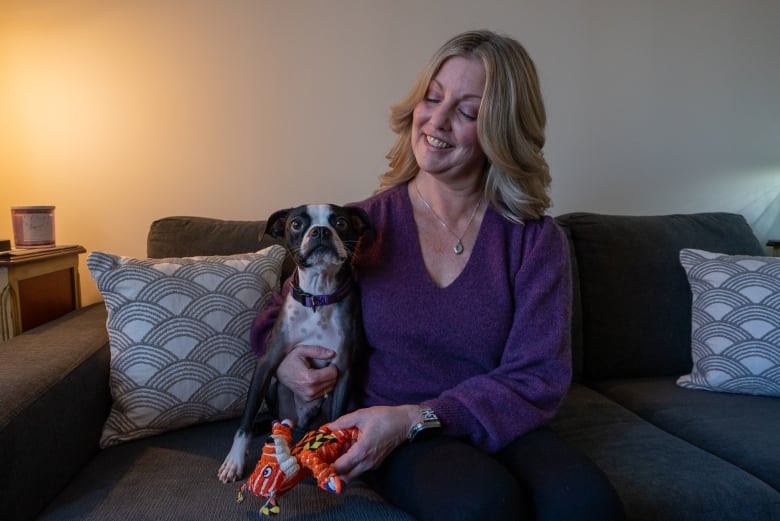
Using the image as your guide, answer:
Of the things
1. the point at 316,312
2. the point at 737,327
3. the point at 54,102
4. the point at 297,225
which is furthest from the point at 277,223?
the point at 737,327

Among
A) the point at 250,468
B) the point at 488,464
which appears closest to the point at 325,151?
the point at 250,468

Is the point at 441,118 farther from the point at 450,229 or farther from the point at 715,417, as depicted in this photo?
the point at 715,417

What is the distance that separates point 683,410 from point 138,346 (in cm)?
145

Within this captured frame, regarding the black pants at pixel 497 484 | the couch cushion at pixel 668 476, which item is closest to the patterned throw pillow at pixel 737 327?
the couch cushion at pixel 668 476

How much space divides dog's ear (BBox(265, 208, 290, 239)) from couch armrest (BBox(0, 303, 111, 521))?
520mm

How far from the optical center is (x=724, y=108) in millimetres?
2441

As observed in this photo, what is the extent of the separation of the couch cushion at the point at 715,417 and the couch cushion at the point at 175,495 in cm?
85

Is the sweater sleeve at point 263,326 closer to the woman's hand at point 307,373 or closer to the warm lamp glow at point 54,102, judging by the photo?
the woman's hand at point 307,373

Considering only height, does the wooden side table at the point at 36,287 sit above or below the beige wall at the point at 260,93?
below

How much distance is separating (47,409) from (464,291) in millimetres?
895

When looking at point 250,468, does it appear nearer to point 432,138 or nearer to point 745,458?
point 432,138

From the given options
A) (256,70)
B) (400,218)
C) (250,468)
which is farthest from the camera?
(256,70)

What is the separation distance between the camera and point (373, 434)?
1.08 m

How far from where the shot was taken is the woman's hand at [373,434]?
1055 millimetres
